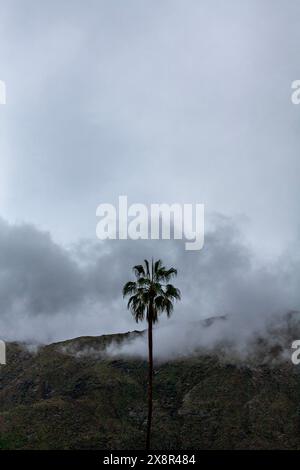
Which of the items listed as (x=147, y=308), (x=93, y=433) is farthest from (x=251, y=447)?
(x=147, y=308)

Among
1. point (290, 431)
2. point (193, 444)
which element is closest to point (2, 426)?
point (193, 444)

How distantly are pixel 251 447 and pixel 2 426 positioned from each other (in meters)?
86.0

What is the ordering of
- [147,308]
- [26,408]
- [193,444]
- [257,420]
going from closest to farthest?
[147,308]
[193,444]
[257,420]
[26,408]

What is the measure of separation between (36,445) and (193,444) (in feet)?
173

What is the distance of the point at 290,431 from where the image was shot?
169 metres

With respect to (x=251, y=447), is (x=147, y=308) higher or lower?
higher

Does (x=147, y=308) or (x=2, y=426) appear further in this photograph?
(x=2, y=426)

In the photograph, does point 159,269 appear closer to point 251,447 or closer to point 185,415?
point 251,447
